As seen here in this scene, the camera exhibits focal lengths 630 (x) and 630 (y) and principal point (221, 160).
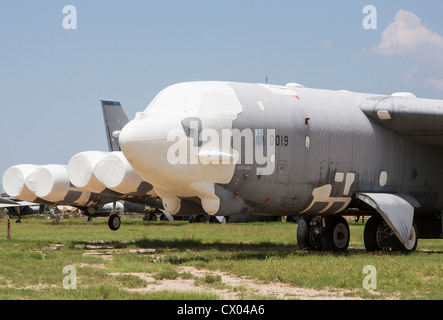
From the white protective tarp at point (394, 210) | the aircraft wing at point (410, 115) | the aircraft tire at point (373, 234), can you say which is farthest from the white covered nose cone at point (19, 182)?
the white protective tarp at point (394, 210)

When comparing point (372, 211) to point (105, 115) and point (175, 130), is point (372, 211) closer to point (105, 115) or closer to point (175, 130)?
point (175, 130)

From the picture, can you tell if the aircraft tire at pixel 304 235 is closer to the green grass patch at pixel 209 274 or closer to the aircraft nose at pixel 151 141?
the green grass patch at pixel 209 274

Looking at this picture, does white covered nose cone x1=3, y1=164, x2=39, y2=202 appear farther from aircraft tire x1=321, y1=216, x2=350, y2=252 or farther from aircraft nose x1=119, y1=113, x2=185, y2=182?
aircraft nose x1=119, y1=113, x2=185, y2=182

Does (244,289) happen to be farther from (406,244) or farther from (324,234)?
(324,234)

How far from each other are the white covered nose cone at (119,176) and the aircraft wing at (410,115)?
432 inches

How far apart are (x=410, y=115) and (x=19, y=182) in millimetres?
24723

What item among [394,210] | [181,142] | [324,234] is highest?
[181,142]

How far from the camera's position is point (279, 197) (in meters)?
17.2

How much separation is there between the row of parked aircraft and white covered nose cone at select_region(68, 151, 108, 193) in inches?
420

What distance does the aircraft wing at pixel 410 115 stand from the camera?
18938 millimetres

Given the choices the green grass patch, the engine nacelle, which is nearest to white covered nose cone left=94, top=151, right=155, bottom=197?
the engine nacelle

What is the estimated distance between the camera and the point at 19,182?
36375 millimetres

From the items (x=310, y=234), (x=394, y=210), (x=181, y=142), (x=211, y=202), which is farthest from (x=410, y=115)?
(x=181, y=142)
